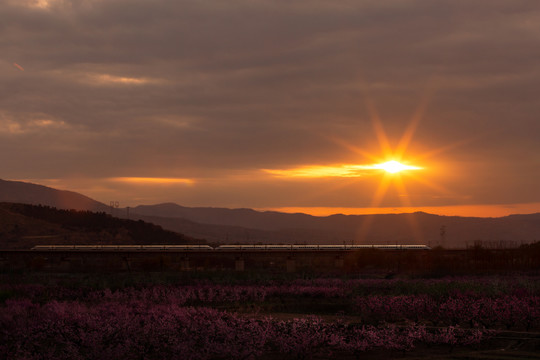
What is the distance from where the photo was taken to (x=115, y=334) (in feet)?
54.4

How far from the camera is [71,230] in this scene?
17738cm

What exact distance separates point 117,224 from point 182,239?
21062 millimetres

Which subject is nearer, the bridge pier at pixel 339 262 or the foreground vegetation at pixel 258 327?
the foreground vegetation at pixel 258 327

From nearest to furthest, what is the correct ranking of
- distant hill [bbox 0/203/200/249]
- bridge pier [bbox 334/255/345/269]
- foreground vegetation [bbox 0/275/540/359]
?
foreground vegetation [bbox 0/275/540/359] → bridge pier [bbox 334/255/345/269] → distant hill [bbox 0/203/200/249]

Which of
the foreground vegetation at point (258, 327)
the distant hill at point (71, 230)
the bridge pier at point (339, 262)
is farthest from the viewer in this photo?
the distant hill at point (71, 230)

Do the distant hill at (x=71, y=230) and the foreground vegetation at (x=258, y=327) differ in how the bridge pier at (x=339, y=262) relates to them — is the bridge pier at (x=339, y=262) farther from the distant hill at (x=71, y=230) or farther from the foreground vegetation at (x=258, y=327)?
the distant hill at (x=71, y=230)

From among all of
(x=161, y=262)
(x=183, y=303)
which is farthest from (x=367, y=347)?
(x=161, y=262)

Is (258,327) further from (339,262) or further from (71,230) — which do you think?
(71,230)

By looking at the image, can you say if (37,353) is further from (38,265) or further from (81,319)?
(38,265)

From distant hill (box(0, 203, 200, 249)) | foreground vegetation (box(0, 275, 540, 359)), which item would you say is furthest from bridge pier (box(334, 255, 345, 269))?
distant hill (box(0, 203, 200, 249))

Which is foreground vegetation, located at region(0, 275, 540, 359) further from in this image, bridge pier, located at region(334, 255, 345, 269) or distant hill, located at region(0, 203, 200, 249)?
distant hill, located at region(0, 203, 200, 249)

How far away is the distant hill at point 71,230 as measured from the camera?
529 feet

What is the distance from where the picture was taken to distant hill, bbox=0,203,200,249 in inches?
6344

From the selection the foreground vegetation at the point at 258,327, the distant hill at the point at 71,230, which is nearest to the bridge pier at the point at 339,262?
the foreground vegetation at the point at 258,327
